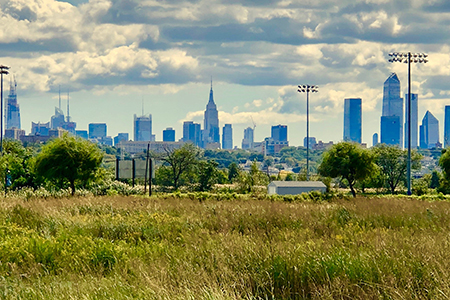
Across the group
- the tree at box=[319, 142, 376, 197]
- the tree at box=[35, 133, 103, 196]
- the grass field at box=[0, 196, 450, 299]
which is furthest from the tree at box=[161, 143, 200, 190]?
the grass field at box=[0, 196, 450, 299]

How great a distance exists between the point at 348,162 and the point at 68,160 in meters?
23.4

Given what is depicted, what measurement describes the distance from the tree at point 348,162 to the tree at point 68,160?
20520 millimetres

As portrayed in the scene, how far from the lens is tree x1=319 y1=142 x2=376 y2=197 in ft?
172

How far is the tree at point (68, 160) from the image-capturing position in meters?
41.1

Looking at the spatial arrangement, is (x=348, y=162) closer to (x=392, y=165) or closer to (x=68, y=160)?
(x=68, y=160)

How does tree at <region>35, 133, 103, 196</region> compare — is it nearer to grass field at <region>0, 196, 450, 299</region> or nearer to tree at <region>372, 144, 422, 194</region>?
grass field at <region>0, 196, 450, 299</region>

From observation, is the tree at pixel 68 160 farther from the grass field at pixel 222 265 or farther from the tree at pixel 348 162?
the grass field at pixel 222 265

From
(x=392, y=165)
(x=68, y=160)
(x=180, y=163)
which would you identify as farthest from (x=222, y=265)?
(x=392, y=165)

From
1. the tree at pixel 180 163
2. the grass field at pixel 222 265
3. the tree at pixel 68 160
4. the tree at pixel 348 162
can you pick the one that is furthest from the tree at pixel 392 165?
the grass field at pixel 222 265

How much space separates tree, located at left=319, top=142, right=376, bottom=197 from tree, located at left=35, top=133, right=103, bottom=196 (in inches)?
808

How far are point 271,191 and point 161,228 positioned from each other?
157 feet

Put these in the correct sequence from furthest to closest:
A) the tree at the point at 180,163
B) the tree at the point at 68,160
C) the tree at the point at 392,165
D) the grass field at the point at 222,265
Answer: the tree at the point at 180,163 → the tree at the point at 392,165 → the tree at the point at 68,160 → the grass field at the point at 222,265

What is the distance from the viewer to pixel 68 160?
40906 millimetres

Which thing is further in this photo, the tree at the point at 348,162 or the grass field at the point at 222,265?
the tree at the point at 348,162
